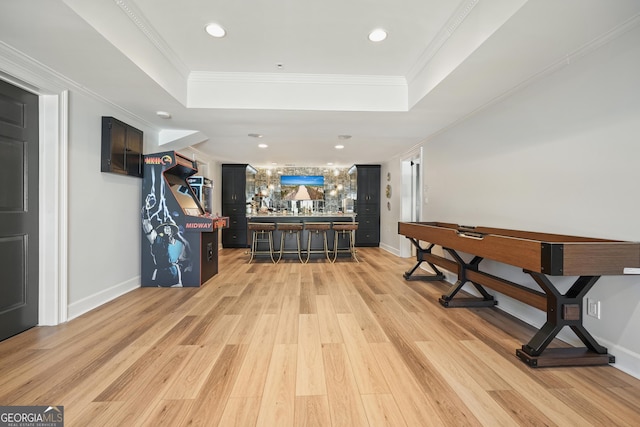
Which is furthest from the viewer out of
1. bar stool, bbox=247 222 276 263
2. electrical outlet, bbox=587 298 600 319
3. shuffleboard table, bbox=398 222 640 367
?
bar stool, bbox=247 222 276 263

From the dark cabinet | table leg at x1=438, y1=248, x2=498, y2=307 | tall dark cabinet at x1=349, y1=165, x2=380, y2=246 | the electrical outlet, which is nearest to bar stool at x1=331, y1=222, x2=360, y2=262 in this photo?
tall dark cabinet at x1=349, y1=165, x2=380, y2=246

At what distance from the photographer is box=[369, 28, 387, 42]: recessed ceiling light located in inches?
98.7

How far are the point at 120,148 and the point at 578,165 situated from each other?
479 centimetres

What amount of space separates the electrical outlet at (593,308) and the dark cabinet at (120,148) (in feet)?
16.2

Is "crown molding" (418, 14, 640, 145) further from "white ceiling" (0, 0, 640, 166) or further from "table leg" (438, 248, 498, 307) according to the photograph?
"table leg" (438, 248, 498, 307)

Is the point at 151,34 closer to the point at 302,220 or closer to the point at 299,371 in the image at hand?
the point at 299,371

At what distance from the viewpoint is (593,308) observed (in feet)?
6.96

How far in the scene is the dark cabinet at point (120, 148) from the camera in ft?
10.4

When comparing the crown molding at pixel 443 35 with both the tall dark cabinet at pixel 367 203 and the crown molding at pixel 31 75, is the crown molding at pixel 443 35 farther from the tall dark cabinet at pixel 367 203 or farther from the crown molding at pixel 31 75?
the tall dark cabinet at pixel 367 203

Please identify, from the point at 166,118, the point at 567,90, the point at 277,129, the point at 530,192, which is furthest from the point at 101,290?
the point at 567,90

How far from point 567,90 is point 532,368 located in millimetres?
2288

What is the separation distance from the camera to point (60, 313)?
8.64 feet

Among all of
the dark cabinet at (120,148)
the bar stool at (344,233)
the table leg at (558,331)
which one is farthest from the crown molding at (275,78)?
the bar stool at (344,233)

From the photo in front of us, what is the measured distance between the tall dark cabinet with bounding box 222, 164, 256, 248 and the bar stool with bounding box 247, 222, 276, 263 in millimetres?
1878
